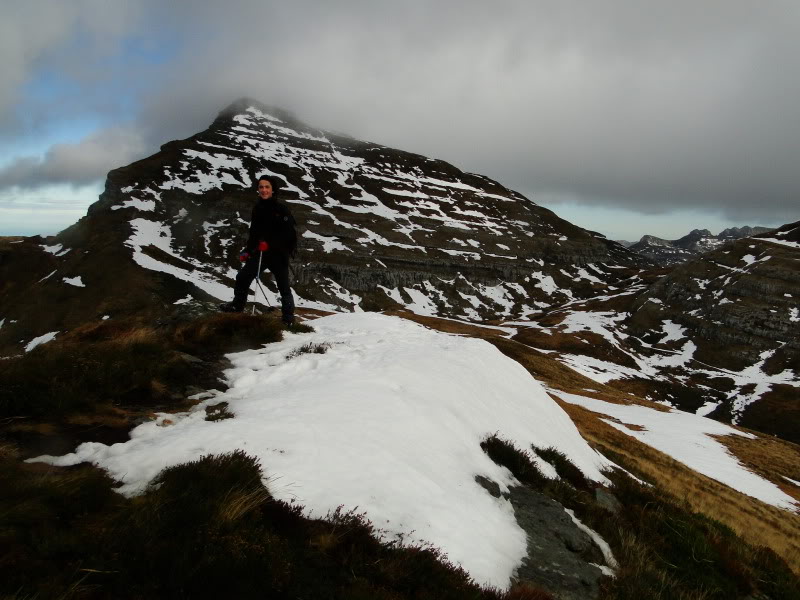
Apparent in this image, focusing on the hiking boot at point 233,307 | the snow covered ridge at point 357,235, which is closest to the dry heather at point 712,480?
the hiking boot at point 233,307

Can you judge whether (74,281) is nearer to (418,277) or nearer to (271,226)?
(418,277)

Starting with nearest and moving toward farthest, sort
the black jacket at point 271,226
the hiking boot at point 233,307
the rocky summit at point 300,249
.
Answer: the black jacket at point 271,226, the hiking boot at point 233,307, the rocky summit at point 300,249

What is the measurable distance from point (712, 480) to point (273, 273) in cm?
2451

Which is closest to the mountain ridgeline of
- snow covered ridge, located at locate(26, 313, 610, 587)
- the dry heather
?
the dry heather

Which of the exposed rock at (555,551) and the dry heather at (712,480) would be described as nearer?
the exposed rock at (555,551)

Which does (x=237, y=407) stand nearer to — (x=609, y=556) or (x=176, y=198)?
(x=609, y=556)

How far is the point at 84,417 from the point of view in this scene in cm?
591

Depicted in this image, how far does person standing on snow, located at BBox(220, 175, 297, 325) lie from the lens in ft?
40.5

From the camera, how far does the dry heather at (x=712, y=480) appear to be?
11945mm

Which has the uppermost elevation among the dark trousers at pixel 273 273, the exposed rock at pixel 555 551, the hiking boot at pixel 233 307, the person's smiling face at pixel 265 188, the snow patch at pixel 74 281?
the person's smiling face at pixel 265 188

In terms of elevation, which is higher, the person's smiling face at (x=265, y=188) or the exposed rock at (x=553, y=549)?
the person's smiling face at (x=265, y=188)

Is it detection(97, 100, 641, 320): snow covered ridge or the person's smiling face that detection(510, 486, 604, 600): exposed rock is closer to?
the person's smiling face

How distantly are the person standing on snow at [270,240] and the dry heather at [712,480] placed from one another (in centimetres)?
1189

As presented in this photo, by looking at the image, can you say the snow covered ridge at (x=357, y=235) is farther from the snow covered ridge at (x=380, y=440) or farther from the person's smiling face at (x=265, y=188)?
the snow covered ridge at (x=380, y=440)
